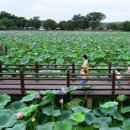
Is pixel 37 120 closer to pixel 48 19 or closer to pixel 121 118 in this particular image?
pixel 121 118

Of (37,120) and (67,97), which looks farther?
(67,97)

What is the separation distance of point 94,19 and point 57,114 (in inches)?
3863

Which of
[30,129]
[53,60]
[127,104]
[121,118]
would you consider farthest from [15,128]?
[53,60]

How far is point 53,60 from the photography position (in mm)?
17969

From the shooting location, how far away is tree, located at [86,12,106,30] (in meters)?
102

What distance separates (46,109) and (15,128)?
5.33 ft

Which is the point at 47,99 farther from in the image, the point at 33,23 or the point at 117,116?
the point at 33,23

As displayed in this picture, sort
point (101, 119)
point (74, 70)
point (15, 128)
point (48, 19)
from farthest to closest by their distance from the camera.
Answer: point (48, 19), point (74, 70), point (101, 119), point (15, 128)

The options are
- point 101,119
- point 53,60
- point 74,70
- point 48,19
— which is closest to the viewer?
point 101,119

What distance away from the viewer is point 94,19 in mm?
105312

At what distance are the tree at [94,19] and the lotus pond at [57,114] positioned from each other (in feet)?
304

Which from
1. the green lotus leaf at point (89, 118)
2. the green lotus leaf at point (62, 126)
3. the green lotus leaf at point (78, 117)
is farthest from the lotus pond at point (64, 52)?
the green lotus leaf at point (62, 126)

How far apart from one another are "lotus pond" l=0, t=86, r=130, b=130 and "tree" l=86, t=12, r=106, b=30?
9263 cm

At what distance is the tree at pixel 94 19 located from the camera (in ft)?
335
